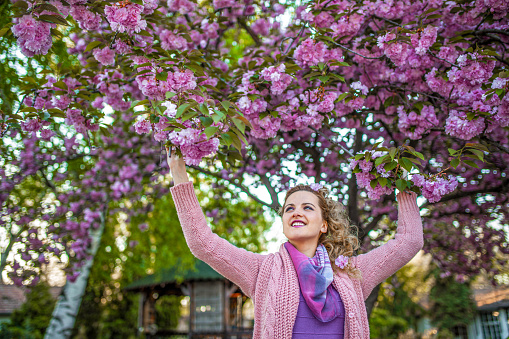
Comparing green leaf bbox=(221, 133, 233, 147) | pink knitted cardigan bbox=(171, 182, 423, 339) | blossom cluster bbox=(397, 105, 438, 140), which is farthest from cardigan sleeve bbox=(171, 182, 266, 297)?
blossom cluster bbox=(397, 105, 438, 140)

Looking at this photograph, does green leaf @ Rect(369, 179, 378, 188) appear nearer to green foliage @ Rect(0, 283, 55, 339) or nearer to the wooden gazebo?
the wooden gazebo

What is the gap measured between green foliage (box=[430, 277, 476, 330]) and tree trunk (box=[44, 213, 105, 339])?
1311 cm

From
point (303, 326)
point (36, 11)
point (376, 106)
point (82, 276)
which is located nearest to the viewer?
point (303, 326)

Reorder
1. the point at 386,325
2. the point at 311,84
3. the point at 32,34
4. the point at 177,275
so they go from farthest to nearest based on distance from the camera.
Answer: the point at 386,325 → the point at 177,275 → the point at 311,84 → the point at 32,34

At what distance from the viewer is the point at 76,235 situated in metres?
5.06

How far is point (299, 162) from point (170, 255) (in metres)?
5.19

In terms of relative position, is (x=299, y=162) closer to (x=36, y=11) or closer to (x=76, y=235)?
(x=36, y=11)

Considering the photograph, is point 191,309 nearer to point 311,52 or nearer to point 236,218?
point 236,218

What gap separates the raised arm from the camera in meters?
1.70

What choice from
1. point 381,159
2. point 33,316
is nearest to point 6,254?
point 381,159

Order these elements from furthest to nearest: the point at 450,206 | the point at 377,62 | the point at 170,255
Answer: the point at 170,255
the point at 450,206
the point at 377,62

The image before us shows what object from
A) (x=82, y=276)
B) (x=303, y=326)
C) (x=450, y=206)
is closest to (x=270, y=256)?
(x=303, y=326)

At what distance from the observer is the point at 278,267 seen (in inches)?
74.9

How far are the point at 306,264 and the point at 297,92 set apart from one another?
1431 mm
